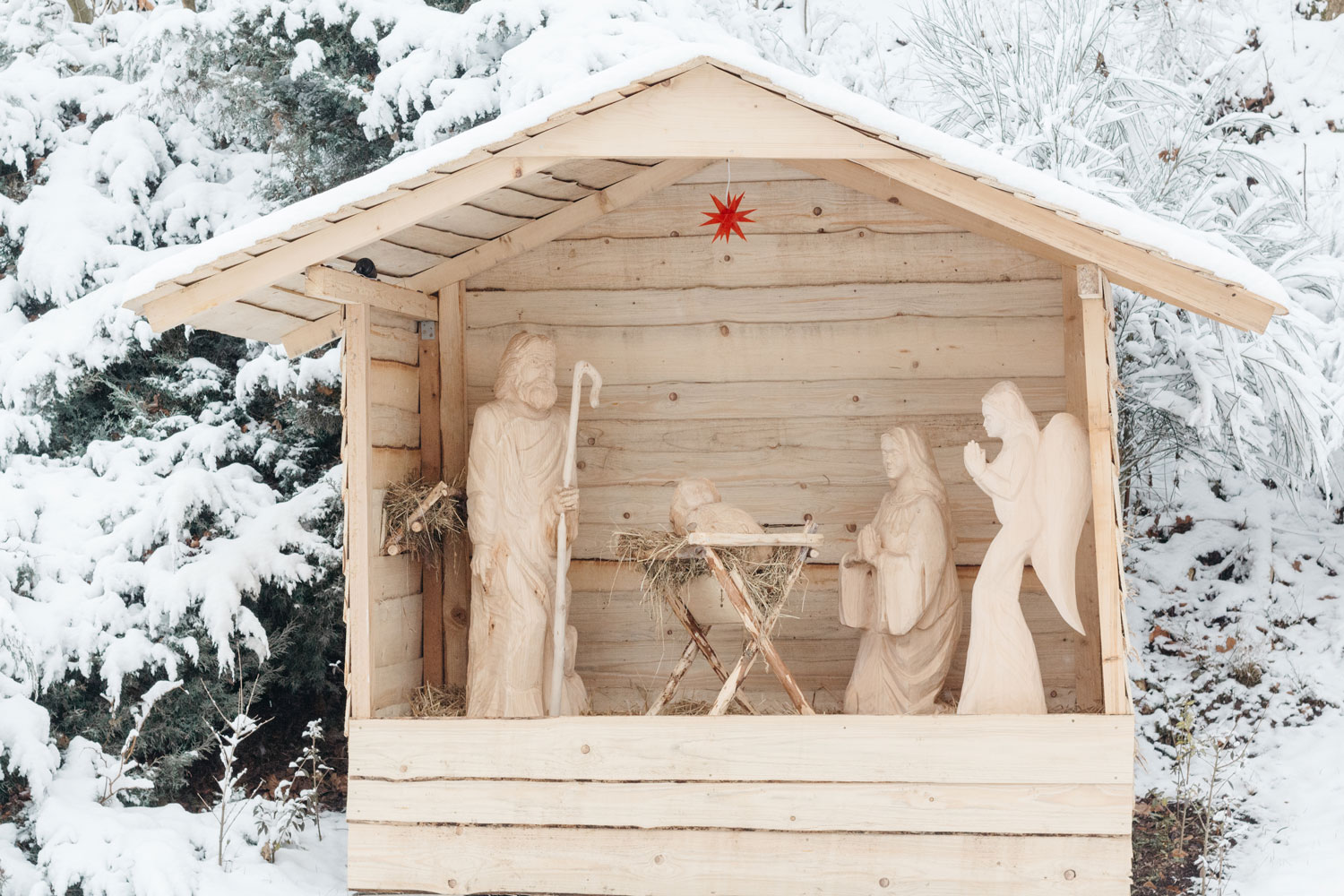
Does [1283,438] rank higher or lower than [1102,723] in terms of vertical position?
higher

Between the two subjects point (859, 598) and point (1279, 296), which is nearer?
point (1279, 296)

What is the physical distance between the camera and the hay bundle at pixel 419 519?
498 centimetres

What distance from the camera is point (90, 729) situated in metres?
6.19

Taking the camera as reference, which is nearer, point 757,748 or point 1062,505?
point 757,748

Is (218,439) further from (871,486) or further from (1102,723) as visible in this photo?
(1102,723)

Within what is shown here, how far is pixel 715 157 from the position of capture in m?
4.20

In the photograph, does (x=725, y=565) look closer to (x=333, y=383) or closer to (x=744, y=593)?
(x=744, y=593)

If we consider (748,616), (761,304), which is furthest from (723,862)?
(761,304)

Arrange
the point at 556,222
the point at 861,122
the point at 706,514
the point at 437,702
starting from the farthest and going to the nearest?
the point at 556,222 < the point at 437,702 < the point at 706,514 < the point at 861,122

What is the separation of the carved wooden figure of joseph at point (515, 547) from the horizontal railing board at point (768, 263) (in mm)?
595

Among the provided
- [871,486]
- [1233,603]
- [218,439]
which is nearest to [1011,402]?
[871,486]

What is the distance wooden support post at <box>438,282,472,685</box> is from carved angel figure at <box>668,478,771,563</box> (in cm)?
108

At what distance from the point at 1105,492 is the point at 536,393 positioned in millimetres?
2164

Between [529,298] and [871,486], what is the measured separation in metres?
1.64
